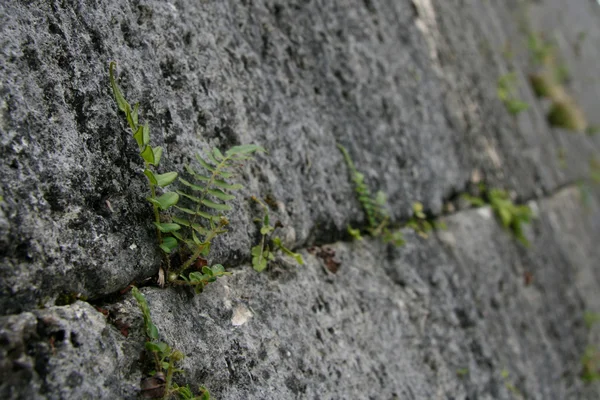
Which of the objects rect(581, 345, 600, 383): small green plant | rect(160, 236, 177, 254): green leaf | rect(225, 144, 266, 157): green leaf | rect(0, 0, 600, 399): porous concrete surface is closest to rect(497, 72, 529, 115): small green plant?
rect(0, 0, 600, 399): porous concrete surface

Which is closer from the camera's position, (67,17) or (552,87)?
(67,17)

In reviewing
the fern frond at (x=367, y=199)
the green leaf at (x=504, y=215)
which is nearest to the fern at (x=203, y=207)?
the fern frond at (x=367, y=199)

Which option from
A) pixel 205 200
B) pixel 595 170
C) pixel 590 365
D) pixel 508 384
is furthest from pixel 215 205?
pixel 595 170

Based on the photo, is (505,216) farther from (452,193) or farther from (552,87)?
(552,87)

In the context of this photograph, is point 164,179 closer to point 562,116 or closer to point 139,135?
point 139,135

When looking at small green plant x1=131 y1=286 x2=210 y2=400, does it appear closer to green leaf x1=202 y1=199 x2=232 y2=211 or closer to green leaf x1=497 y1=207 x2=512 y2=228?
green leaf x1=202 y1=199 x2=232 y2=211

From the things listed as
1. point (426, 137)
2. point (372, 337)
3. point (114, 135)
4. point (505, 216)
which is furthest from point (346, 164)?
point (505, 216)
